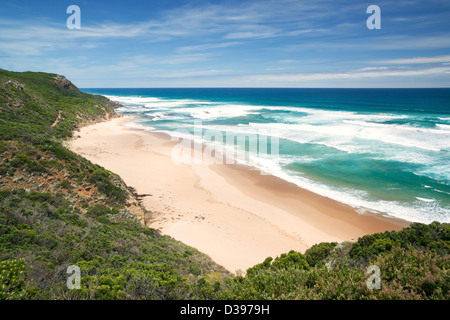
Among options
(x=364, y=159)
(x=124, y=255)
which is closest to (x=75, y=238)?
(x=124, y=255)

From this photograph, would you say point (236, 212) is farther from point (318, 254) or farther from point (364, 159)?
point (364, 159)

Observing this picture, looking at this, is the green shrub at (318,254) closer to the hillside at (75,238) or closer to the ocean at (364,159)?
the hillside at (75,238)

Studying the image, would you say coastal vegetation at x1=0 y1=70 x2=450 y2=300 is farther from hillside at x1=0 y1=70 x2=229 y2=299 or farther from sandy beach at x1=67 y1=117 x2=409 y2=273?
sandy beach at x1=67 y1=117 x2=409 y2=273

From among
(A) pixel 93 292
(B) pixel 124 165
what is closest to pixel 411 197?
(A) pixel 93 292

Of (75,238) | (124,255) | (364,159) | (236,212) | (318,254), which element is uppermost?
(364,159)

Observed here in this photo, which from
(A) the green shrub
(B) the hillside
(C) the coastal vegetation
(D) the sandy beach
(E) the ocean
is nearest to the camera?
(C) the coastal vegetation

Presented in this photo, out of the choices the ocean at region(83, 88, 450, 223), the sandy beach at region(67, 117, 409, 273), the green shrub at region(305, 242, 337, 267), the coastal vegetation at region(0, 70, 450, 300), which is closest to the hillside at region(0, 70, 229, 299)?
the coastal vegetation at region(0, 70, 450, 300)
